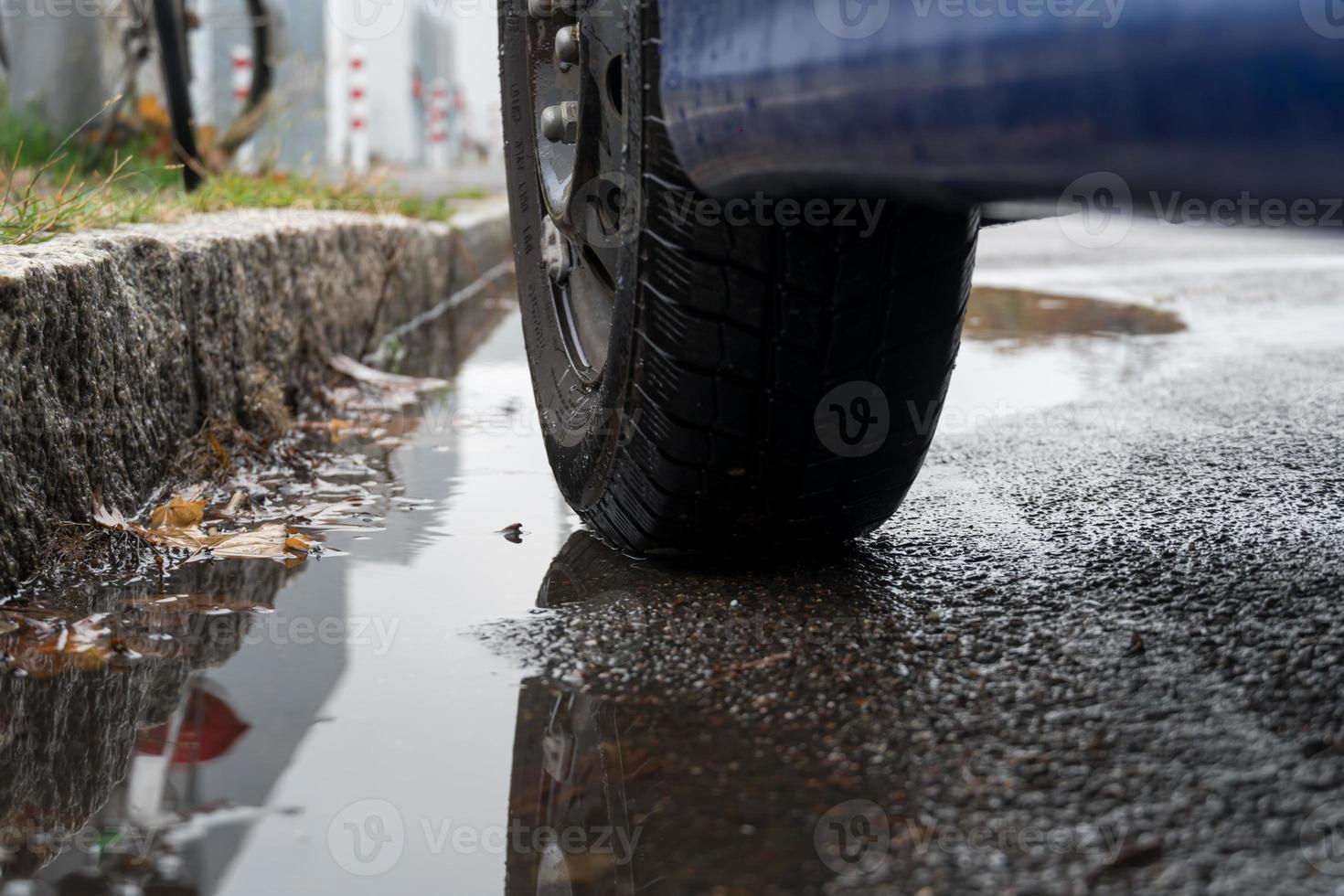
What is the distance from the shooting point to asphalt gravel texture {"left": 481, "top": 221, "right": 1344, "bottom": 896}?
3.16 feet

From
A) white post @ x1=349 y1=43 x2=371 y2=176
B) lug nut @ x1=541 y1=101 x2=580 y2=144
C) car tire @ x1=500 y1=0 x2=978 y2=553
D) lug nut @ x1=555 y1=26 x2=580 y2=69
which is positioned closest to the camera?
car tire @ x1=500 y1=0 x2=978 y2=553

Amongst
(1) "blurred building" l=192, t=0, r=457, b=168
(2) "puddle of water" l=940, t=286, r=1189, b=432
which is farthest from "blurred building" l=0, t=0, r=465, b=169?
(2) "puddle of water" l=940, t=286, r=1189, b=432

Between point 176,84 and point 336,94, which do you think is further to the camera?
point 336,94

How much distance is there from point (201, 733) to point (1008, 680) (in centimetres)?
75

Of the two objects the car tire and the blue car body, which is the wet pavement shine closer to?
the car tire

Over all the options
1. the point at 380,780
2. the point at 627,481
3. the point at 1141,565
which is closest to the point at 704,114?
the point at 627,481

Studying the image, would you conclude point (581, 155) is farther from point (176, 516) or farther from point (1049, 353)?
point (1049, 353)

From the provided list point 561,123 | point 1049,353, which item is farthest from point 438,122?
point 561,123

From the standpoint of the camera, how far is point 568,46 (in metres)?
1.78

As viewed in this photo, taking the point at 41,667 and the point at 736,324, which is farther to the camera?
the point at 736,324

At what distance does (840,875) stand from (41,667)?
86 centimetres

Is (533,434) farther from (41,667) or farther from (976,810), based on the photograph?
(976,810)

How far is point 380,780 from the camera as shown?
3.67ft

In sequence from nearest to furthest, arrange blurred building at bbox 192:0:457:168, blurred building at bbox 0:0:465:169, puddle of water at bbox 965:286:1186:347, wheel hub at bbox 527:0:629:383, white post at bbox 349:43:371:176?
wheel hub at bbox 527:0:629:383 < puddle of water at bbox 965:286:1186:347 < blurred building at bbox 0:0:465:169 < blurred building at bbox 192:0:457:168 < white post at bbox 349:43:371:176
